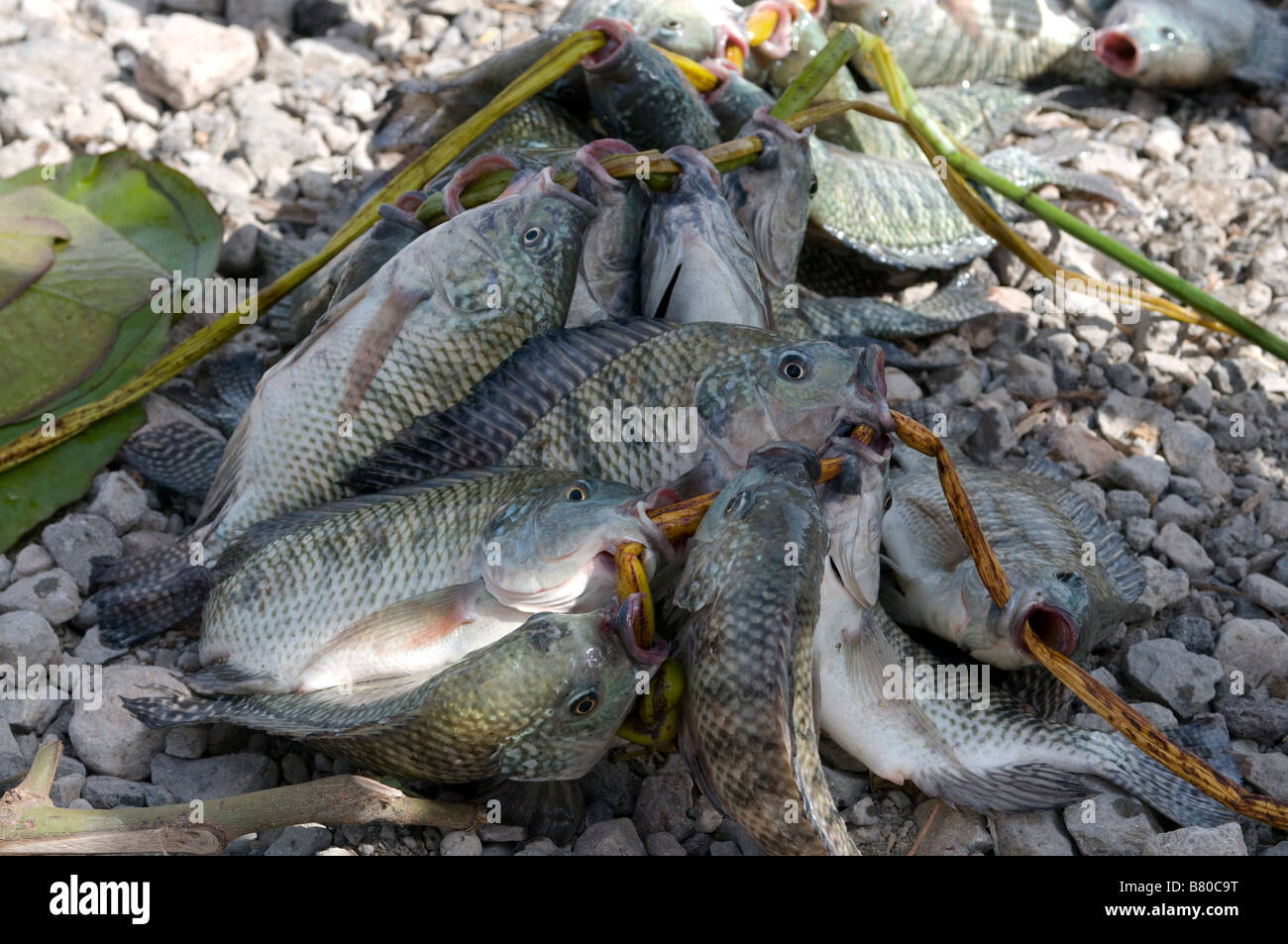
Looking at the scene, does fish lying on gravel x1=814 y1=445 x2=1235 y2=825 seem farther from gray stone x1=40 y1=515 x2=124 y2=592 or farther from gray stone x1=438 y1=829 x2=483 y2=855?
gray stone x1=40 y1=515 x2=124 y2=592

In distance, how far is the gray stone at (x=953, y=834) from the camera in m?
2.95

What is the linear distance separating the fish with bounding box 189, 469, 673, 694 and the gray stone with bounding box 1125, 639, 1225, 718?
5.00ft

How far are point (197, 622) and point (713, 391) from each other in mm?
1537

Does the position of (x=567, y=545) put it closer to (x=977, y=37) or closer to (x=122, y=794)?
(x=122, y=794)

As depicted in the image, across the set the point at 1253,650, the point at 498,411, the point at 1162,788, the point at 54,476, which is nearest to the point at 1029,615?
the point at 1162,788

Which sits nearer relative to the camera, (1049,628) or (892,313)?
(1049,628)

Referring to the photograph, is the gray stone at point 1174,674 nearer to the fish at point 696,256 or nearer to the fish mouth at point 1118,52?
the fish at point 696,256

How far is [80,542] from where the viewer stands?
3730 millimetres

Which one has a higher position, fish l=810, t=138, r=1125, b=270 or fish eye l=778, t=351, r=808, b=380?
fish eye l=778, t=351, r=808, b=380

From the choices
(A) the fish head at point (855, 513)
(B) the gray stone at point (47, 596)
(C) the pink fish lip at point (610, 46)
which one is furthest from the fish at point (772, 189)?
(B) the gray stone at point (47, 596)

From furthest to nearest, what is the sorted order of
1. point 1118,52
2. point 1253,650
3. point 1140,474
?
point 1118,52, point 1140,474, point 1253,650

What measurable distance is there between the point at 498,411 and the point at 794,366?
Result: 2.44ft

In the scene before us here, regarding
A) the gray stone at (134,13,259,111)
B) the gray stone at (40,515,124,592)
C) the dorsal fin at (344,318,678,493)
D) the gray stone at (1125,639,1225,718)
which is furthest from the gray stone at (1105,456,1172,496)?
the gray stone at (134,13,259,111)

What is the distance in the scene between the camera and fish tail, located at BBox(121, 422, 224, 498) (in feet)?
12.6
